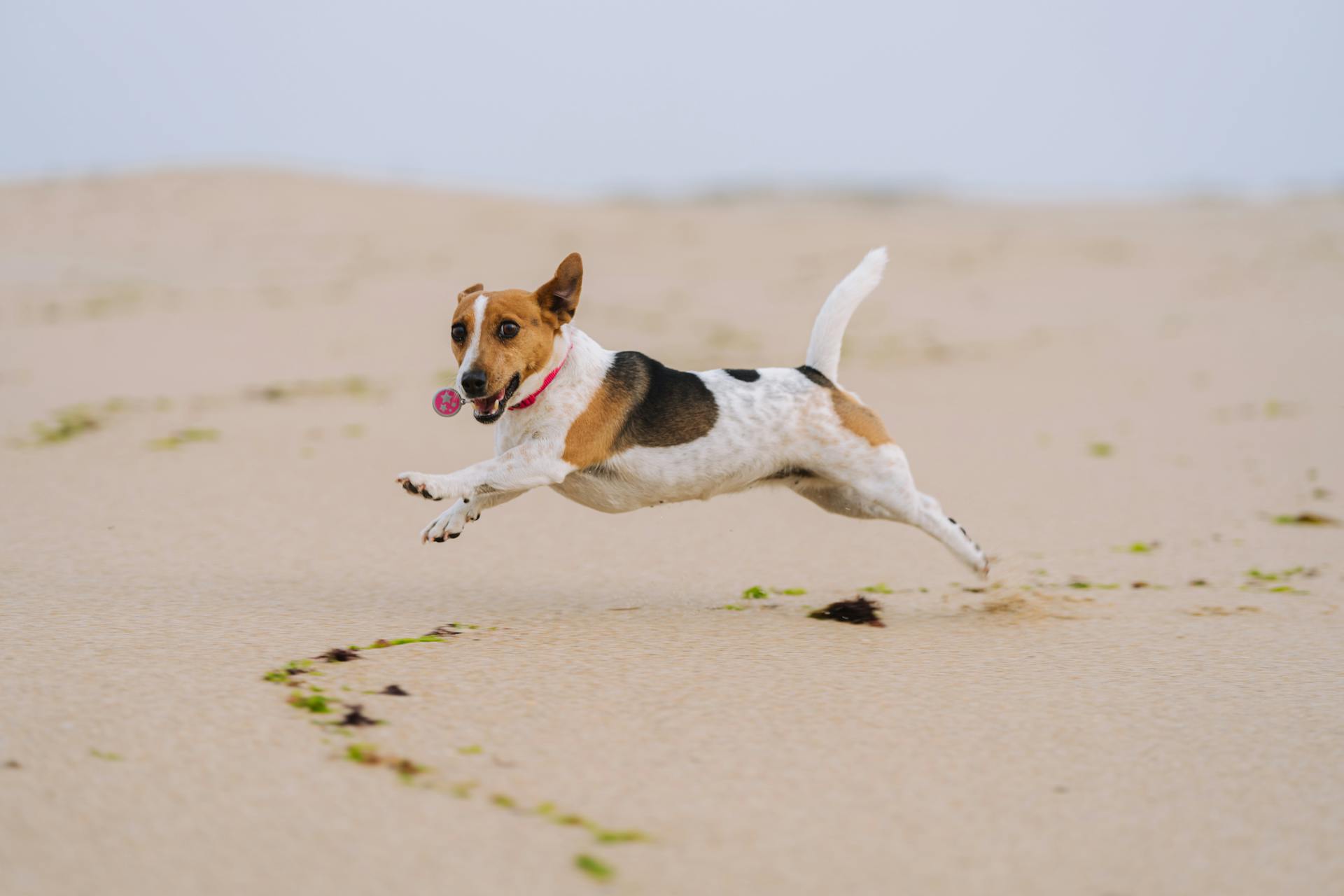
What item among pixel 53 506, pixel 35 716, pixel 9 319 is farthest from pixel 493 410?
pixel 9 319

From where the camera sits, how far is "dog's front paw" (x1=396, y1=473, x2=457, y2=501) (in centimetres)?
499

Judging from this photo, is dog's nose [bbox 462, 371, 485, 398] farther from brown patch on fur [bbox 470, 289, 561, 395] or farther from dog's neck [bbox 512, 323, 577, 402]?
dog's neck [bbox 512, 323, 577, 402]

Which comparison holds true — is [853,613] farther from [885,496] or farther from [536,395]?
[536,395]

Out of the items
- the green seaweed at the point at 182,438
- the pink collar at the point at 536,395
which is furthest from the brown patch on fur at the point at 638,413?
the green seaweed at the point at 182,438

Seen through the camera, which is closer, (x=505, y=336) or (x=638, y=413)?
(x=505, y=336)

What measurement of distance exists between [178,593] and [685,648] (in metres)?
2.35

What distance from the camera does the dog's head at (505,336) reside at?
16.5 ft

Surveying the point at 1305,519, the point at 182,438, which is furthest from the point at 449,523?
the point at 1305,519

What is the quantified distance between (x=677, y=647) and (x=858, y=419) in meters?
1.69

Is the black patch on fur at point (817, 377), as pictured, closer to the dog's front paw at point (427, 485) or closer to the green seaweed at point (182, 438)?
the dog's front paw at point (427, 485)

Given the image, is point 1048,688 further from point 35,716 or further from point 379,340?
point 379,340

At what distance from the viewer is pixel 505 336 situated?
→ 5121mm

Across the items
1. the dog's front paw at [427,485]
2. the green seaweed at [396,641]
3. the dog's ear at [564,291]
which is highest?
the dog's ear at [564,291]

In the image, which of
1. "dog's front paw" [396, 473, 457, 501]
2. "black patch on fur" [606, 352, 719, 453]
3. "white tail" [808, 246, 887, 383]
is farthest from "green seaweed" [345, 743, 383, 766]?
"white tail" [808, 246, 887, 383]
